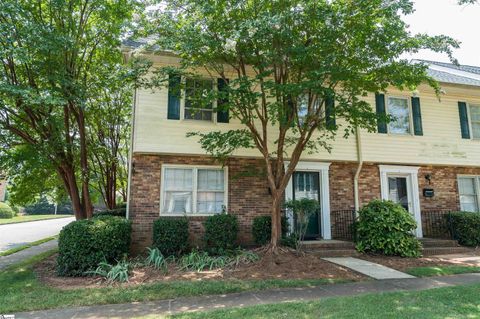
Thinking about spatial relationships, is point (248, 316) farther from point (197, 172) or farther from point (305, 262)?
point (197, 172)

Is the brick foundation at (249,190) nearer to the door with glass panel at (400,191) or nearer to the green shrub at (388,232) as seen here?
the door with glass panel at (400,191)

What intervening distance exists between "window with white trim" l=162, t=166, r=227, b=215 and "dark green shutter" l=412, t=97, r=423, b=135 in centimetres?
709

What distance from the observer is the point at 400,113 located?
11.5m

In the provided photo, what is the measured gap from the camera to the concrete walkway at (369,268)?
22.5 feet

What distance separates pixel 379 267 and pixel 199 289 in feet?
14.9

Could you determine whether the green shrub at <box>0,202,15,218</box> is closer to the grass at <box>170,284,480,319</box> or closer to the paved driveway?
the paved driveway

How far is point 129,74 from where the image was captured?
7.54 meters

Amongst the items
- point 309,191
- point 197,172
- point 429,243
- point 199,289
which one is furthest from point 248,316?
point 429,243

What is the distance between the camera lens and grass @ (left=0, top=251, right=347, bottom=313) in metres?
5.15

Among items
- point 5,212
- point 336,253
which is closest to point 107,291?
point 336,253

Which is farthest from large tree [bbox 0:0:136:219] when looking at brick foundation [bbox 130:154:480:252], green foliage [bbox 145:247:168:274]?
green foliage [bbox 145:247:168:274]

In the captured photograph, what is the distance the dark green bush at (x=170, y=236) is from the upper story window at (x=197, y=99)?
3105mm

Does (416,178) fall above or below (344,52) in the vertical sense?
below

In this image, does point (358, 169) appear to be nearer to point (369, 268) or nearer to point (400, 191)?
point (400, 191)
